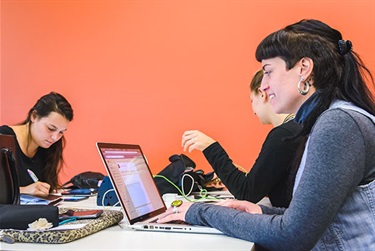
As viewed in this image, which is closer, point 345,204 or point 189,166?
point 345,204

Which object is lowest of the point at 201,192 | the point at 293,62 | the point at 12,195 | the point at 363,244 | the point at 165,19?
the point at 201,192

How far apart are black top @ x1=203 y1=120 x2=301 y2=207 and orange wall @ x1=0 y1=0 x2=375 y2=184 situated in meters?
0.97

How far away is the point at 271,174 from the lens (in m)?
1.50

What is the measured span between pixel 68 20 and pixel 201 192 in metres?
1.70

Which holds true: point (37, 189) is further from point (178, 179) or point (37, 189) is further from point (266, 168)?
point (266, 168)

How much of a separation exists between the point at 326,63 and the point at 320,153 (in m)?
0.30

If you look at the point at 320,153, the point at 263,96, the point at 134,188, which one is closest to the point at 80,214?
the point at 134,188

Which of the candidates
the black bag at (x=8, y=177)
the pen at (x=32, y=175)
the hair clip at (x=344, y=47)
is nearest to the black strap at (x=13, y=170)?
the black bag at (x=8, y=177)

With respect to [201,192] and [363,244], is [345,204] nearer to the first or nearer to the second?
[363,244]

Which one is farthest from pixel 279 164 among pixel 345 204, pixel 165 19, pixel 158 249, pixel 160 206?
pixel 165 19

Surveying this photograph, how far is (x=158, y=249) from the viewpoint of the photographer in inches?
36.4

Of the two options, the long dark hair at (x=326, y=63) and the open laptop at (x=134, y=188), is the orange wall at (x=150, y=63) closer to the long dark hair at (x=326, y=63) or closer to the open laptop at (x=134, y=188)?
the open laptop at (x=134, y=188)

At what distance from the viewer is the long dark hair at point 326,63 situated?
1018 mm

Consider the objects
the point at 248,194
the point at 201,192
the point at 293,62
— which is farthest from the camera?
the point at 201,192
